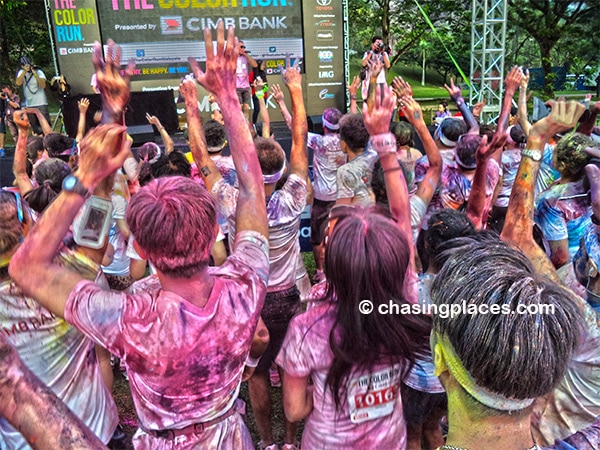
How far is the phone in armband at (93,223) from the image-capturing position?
1.57 metres

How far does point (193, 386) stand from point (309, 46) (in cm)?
1305

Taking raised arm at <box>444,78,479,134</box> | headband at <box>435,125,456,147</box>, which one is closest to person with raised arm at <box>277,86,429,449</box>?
raised arm at <box>444,78,479,134</box>

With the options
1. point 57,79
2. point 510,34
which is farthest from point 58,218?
point 510,34

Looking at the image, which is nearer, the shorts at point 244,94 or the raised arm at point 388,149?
the raised arm at point 388,149

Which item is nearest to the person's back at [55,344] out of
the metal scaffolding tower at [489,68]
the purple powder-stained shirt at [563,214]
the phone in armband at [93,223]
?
the phone in armband at [93,223]

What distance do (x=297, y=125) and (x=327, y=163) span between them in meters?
2.34

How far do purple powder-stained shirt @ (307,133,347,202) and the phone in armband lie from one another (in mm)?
3362

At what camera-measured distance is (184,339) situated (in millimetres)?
1311

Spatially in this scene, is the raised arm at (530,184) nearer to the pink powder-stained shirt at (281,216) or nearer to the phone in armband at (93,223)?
the pink powder-stained shirt at (281,216)

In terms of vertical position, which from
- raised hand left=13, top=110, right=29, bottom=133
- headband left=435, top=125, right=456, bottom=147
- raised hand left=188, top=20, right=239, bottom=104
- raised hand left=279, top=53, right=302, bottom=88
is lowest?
headband left=435, top=125, right=456, bottom=147

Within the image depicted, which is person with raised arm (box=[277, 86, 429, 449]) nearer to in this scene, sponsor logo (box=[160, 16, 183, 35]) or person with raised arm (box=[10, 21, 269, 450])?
person with raised arm (box=[10, 21, 269, 450])

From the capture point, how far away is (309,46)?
43.4 ft

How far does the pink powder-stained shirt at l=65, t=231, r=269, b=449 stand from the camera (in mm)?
1262

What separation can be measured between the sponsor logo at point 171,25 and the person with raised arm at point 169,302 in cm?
1234
